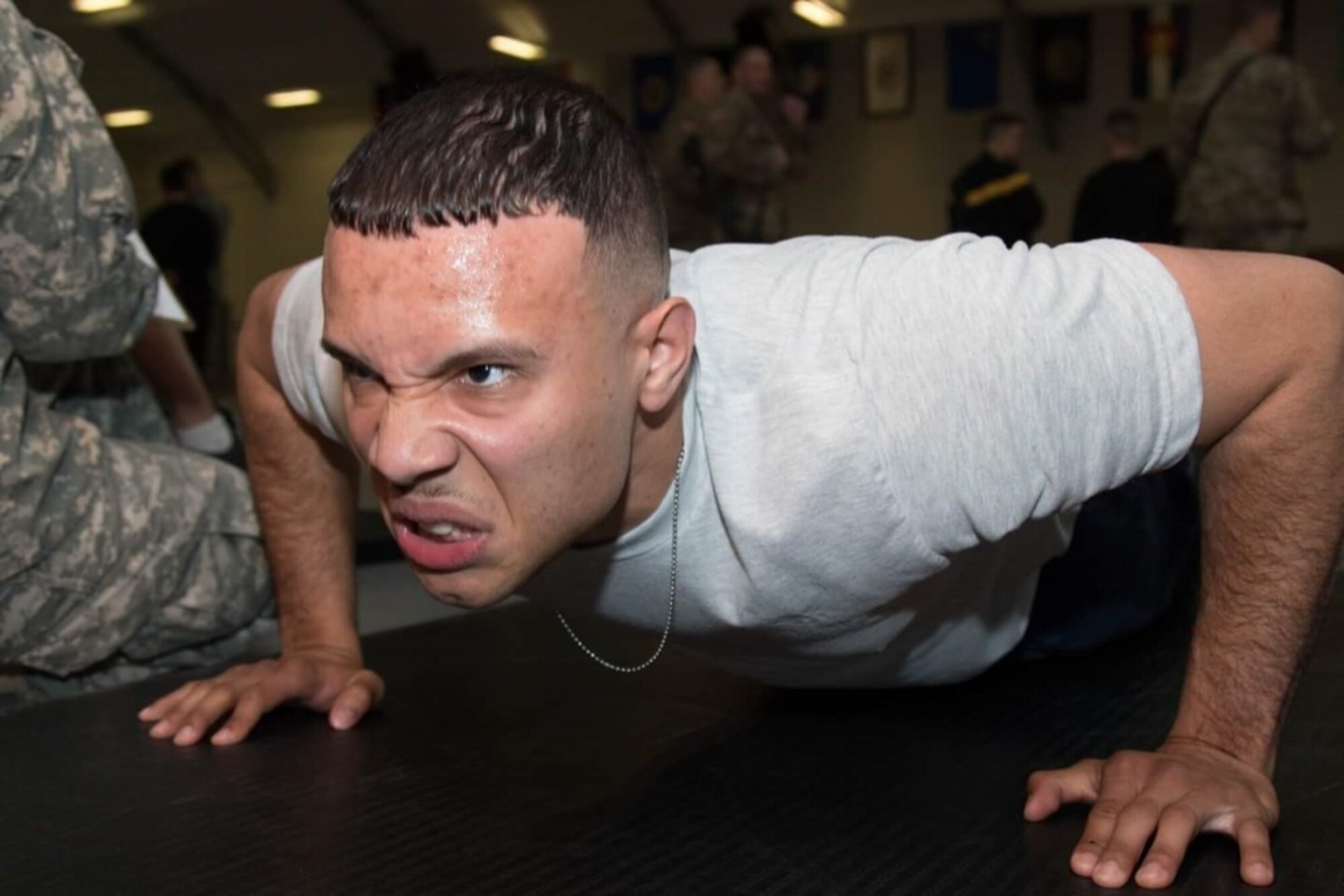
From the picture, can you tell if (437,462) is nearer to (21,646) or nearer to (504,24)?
(21,646)

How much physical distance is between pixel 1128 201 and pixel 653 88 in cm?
407

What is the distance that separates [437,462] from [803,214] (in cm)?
790

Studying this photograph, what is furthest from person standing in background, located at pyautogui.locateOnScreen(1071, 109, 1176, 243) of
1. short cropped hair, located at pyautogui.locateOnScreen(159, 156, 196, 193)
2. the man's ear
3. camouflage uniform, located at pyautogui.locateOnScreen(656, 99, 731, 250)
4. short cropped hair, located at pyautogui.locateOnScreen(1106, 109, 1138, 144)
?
the man's ear

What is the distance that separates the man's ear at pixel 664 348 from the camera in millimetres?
1113

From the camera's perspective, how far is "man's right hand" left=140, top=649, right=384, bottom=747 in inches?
56.5

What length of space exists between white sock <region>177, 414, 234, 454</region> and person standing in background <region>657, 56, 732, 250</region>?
2785 millimetres

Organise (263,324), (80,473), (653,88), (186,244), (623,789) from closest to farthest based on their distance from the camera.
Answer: (623,789), (263,324), (80,473), (186,244), (653,88)

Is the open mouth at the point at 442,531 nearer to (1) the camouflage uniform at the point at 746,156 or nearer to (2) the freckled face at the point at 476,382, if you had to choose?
(2) the freckled face at the point at 476,382

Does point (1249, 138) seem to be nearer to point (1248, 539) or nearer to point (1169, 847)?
point (1248, 539)

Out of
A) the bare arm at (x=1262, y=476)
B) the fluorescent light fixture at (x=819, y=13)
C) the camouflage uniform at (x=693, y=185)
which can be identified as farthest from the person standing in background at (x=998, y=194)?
the bare arm at (x=1262, y=476)

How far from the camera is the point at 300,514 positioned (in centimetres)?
157

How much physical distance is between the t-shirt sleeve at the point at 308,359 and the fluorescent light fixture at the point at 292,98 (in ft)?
25.7

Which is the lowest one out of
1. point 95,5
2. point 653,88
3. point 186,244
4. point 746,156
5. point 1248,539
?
point 186,244

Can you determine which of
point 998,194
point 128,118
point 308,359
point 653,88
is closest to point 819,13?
point 653,88
